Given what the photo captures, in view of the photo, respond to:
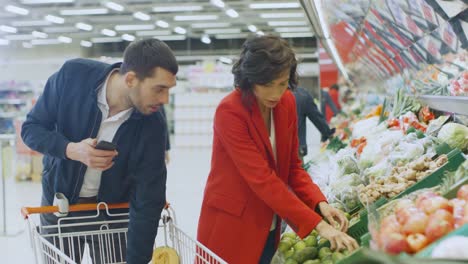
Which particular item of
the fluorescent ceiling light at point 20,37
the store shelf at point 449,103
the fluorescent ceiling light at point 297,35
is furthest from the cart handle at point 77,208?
the fluorescent ceiling light at point 297,35

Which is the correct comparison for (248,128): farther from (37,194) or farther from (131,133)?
(37,194)

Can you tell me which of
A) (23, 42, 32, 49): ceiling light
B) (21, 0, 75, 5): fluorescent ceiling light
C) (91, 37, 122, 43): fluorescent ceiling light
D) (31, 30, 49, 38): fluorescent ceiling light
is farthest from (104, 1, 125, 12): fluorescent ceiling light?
(23, 42, 32, 49): ceiling light

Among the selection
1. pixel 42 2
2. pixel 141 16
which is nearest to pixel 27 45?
pixel 141 16

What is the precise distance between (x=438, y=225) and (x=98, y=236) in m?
1.47

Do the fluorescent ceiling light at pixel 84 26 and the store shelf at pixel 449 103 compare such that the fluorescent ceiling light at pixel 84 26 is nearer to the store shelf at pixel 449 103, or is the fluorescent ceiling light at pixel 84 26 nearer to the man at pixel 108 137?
the store shelf at pixel 449 103

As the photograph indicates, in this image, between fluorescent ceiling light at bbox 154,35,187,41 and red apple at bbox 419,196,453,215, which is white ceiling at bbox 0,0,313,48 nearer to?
fluorescent ceiling light at bbox 154,35,187,41

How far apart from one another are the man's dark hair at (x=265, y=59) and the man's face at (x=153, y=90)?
0.91 ft

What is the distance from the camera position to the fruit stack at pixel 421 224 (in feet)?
4.61

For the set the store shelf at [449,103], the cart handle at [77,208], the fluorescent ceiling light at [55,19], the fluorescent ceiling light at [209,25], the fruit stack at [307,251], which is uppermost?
the fluorescent ceiling light at [209,25]

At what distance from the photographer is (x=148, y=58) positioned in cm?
215

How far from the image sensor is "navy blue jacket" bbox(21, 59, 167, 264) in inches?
92.0

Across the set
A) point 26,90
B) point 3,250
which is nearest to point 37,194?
point 3,250

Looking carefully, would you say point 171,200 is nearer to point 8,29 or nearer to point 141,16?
point 141,16

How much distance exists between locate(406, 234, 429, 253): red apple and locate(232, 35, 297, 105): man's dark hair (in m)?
0.91
